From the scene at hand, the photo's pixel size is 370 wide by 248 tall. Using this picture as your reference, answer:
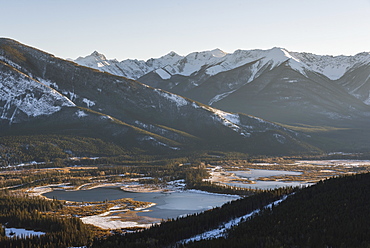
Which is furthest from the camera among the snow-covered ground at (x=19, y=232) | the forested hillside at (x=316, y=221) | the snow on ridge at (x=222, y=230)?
the snow-covered ground at (x=19, y=232)

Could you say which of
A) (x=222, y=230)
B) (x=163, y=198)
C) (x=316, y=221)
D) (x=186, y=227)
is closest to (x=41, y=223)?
(x=186, y=227)

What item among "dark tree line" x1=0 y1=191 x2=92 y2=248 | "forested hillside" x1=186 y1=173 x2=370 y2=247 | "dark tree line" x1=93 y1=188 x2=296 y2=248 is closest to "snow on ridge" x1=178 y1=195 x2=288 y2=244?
"dark tree line" x1=93 y1=188 x2=296 y2=248

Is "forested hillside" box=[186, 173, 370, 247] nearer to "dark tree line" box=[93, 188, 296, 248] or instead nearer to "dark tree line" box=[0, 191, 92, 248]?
"dark tree line" box=[93, 188, 296, 248]

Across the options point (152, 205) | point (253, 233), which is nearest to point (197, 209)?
point (152, 205)

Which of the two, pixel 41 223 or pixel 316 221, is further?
pixel 41 223

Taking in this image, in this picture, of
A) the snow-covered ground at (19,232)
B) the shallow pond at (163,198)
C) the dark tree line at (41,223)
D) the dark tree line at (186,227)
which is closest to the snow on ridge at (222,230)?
the dark tree line at (186,227)

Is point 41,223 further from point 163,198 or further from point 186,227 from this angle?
point 163,198

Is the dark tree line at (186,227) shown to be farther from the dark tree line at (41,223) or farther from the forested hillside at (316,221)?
the dark tree line at (41,223)

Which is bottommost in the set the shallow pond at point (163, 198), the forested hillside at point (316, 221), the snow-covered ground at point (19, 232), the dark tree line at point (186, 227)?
the snow-covered ground at point (19, 232)

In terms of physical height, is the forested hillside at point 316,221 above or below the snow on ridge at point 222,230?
above

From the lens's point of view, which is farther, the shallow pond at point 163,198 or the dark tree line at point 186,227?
the shallow pond at point 163,198
